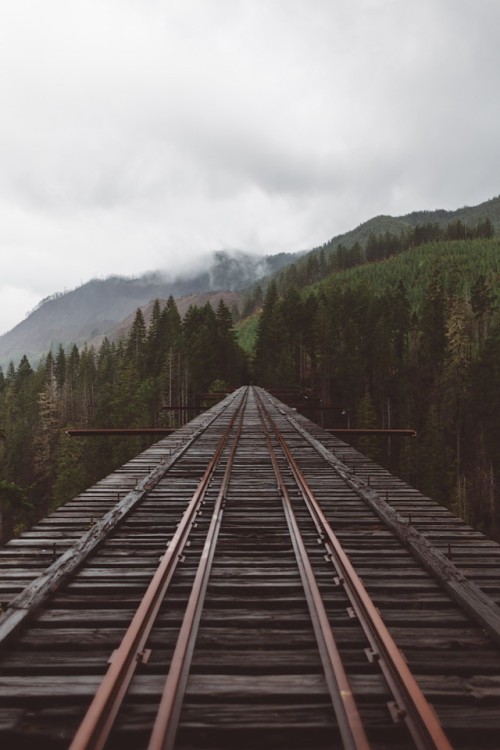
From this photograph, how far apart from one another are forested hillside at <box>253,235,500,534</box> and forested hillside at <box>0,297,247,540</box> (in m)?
11.1

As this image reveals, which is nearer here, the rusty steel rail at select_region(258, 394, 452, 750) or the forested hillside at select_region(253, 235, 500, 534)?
the rusty steel rail at select_region(258, 394, 452, 750)

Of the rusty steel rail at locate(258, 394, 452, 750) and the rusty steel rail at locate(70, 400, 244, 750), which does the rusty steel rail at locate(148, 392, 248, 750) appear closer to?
the rusty steel rail at locate(70, 400, 244, 750)

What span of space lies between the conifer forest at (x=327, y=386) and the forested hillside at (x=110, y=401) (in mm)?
229

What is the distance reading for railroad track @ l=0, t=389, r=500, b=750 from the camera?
9.07 ft

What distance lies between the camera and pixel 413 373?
76438 millimetres

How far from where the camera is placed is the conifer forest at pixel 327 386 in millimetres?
55312

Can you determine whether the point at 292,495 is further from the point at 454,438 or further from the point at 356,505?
the point at 454,438

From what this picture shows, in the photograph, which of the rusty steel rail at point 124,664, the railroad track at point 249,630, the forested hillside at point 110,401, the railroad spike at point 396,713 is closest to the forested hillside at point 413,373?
the forested hillside at point 110,401

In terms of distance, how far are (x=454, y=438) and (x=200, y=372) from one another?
128 feet

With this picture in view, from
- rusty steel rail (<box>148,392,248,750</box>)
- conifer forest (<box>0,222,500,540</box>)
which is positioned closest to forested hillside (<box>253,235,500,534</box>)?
conifer forest (<box>0,222,500,540</box>)

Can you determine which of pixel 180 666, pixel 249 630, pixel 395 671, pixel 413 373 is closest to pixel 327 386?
pixel 413 373

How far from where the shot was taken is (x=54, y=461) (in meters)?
73.2

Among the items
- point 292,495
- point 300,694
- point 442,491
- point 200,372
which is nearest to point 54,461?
point 200,372

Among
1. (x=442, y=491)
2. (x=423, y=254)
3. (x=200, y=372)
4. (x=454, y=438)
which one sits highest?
(x=423, y=254)
